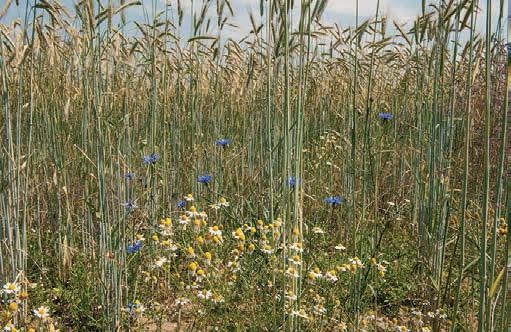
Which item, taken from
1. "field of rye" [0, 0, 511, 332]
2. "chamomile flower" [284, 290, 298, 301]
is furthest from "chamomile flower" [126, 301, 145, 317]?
"chamomile flower" [284, 290, 298, 301]

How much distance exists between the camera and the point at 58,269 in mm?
2523

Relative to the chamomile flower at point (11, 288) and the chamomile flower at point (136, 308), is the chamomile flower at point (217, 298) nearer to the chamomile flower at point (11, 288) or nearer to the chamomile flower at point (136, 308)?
the chamomile flower at point (136, 308)

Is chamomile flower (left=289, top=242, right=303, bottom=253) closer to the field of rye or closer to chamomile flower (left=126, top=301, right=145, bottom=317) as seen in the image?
the field of rye

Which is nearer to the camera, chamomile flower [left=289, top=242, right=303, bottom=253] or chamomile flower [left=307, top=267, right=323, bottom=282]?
chamomile flower [left=289, top=242, right=303, bottom=253]

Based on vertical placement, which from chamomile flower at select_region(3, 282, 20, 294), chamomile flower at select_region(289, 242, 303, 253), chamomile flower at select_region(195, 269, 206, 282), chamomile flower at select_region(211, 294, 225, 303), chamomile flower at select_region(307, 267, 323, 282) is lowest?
chamomile flower at select_region(3, 282, 20, 294)

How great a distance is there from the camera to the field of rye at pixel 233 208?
1.70 metres

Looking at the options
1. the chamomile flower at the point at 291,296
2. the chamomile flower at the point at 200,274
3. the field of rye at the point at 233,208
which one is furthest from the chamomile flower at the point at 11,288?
the chamomile flower at the point at 291,296

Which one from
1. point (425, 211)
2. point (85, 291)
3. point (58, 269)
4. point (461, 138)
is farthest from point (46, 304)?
point (461, 138)

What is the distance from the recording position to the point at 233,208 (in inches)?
115

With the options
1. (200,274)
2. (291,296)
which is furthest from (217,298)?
(291,296)

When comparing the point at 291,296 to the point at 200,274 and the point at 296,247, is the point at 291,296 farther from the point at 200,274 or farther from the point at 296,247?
the point at 200,274

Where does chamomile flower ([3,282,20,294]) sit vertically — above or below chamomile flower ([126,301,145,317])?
above

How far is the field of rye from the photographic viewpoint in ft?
5.57

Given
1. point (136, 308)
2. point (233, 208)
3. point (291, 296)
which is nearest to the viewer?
point (291, 296)
